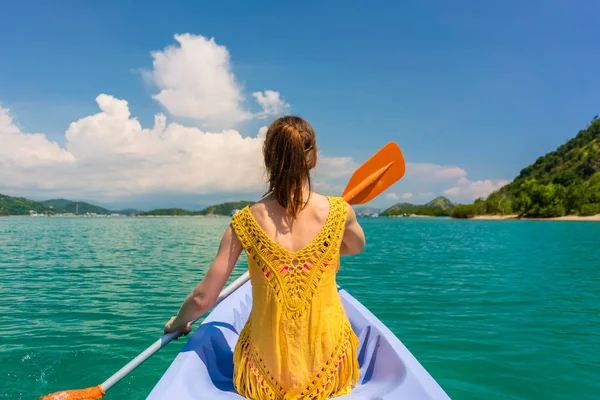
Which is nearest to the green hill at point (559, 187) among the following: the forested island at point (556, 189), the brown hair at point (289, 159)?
the forested island at point (556, 189)

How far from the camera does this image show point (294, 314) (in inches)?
79.1

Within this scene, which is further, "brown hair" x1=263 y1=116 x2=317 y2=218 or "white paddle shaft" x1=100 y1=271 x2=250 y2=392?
"white paddle shaft" x1=100 y1=271 x2=250 y2=392

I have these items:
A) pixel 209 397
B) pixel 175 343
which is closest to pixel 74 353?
pixel 175 343

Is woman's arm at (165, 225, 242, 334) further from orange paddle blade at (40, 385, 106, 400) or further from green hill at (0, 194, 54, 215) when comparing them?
green hill at (0, 194, 54, 215)

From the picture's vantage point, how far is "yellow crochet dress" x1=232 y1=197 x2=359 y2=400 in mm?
2000

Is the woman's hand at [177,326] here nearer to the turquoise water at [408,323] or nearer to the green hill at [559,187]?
the turquoise water at [408,323]

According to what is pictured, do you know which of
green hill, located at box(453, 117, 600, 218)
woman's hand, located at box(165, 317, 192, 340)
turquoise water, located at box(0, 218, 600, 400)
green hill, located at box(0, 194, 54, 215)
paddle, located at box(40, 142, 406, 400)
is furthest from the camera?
green hill, located at box(0, 194, 54, 215)

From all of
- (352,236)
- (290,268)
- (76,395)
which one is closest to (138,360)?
(76,395)

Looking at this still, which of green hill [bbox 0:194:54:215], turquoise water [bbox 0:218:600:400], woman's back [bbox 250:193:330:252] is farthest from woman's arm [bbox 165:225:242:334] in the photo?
green hill [bbox 0:194:54:215]

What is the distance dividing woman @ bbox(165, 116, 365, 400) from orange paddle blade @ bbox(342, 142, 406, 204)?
1580 millimetres

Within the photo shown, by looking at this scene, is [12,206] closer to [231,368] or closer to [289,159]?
[231,368]

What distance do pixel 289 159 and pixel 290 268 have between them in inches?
21.6

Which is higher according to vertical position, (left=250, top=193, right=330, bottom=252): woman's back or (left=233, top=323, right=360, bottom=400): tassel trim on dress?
(left=250, top=193, right=330, bottom=252): woman's back

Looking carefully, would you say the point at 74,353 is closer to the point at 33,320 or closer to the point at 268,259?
the point at 33,320
